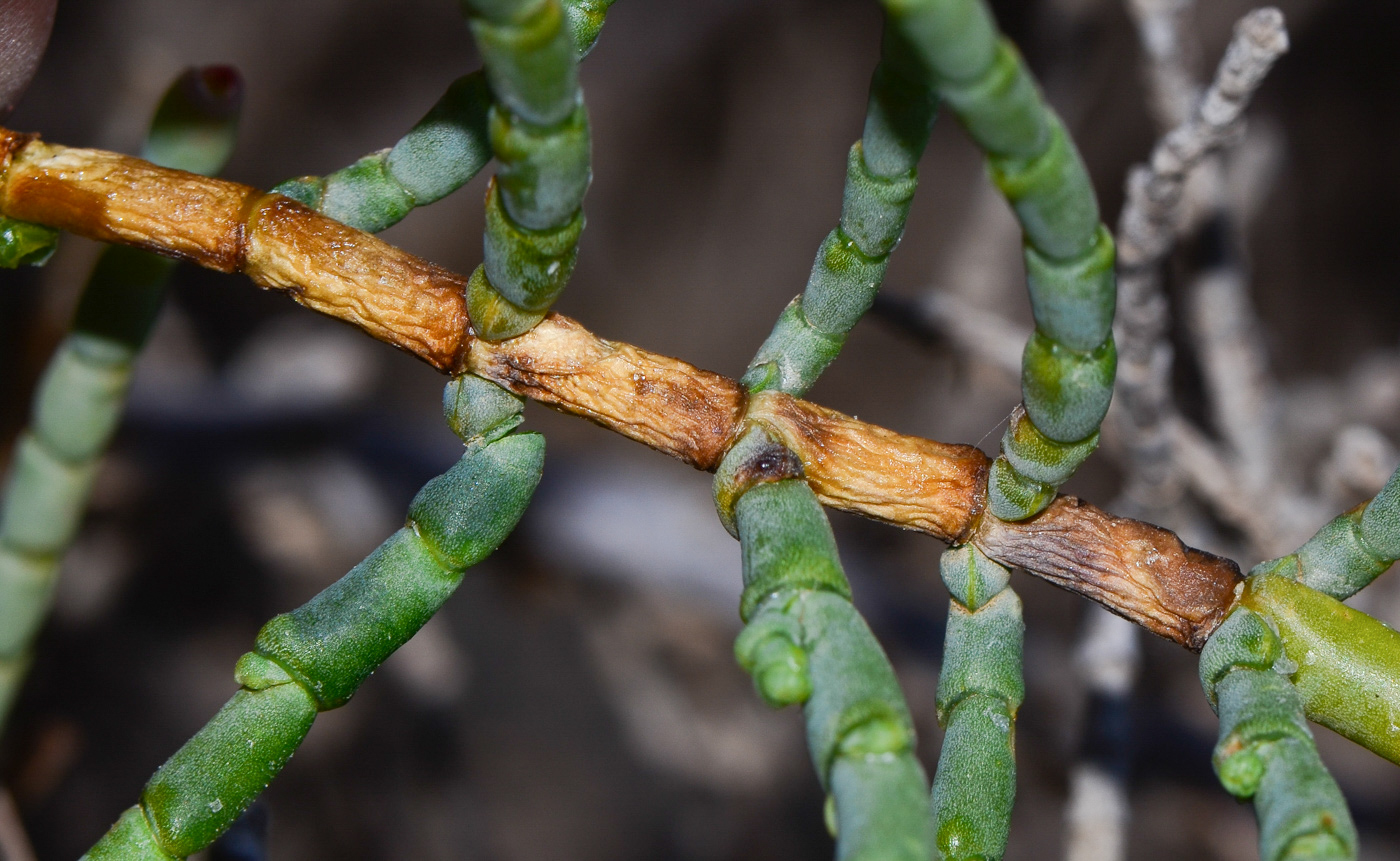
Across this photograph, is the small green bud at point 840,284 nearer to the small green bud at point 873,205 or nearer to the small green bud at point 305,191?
the small green bud at point 873,205

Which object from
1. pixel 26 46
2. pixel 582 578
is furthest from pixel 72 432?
pixel 582 578

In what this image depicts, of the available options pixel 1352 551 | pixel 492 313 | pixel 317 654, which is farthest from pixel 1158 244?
pixel 317 654

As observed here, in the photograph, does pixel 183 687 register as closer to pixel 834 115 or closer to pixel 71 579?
pixel 71 579

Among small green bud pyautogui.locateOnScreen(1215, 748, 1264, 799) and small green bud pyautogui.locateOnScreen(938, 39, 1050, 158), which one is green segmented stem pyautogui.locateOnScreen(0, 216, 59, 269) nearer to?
small green bud pyautogui.locateOnScreen(938, 39, 1050, 158)

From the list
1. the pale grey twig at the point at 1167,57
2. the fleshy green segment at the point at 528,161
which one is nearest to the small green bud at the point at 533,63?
the fleshy green segment at the point at 528,161

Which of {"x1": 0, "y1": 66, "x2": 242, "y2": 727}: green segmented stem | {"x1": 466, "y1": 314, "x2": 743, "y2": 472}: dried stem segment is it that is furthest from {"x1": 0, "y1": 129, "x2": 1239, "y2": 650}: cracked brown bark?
{"x1": 0, "y1": 66, "x2": 242, "y2": 727}: green segmented stem

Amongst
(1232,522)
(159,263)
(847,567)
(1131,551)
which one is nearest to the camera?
(1131,551)
